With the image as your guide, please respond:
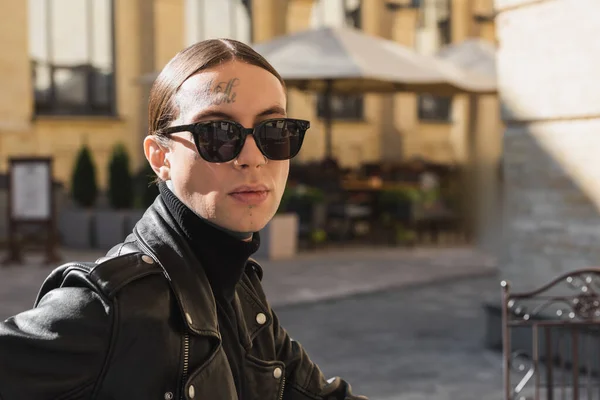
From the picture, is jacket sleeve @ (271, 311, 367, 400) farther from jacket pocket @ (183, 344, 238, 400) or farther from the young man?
jacket pocket @ (183, 344, 238, 400)

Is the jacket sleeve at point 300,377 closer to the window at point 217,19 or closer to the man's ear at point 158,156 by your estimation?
the man's ear at point 158,156

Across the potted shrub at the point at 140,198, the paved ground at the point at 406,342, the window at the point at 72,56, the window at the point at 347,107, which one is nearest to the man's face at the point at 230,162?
the paved ground at the point at 406,342

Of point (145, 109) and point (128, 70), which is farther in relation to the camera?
point (128, 70)

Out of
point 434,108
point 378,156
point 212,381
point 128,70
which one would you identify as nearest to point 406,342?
point 212,381

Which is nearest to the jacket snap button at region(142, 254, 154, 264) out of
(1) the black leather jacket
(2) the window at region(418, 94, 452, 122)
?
(1) the black leather jacket

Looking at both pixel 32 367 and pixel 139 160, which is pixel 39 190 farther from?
pixel 32 367

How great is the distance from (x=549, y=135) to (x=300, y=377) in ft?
14.3

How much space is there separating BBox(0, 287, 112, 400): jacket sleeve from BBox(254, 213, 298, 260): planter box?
10.2 meters

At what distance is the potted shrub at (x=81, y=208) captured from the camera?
13.1 metres

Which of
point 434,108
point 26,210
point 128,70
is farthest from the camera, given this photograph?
point 434,108

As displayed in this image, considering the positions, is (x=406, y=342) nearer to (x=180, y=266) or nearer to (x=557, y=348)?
(x=557, y=348)

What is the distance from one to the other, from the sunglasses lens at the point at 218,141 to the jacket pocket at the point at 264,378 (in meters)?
0.38

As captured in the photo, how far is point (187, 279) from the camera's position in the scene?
1.48m

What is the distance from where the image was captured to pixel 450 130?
19781 mm
